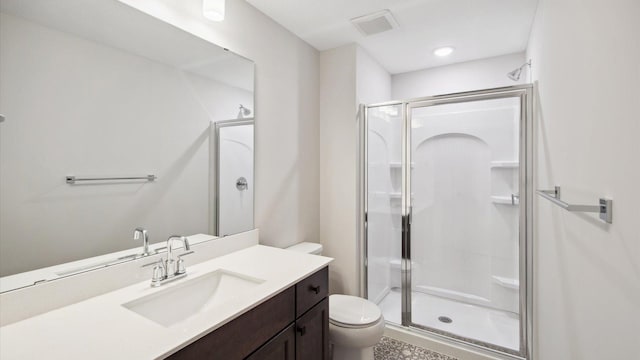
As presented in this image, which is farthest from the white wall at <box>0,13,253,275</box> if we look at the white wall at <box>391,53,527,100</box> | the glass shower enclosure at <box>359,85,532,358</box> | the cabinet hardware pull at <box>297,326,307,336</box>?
the white wall at <box>391,53,527,100</box>

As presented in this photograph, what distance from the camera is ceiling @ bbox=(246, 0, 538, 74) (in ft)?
6.12

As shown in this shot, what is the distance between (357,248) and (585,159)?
5.72 ft

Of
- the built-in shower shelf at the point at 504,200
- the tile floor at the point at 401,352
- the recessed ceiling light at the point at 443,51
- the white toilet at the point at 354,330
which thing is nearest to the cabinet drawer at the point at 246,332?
the white toilet at the point at 354,330

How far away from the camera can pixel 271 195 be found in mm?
2055

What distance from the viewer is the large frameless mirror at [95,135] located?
37.8 inches

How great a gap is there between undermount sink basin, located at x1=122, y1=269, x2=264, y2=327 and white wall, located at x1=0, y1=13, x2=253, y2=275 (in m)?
0.28

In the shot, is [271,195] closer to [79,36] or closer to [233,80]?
[233,80]

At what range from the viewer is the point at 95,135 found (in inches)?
44.9

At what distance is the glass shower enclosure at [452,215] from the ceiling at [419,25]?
20.4 inches

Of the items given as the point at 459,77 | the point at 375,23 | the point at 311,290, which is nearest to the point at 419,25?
the point at 375,23

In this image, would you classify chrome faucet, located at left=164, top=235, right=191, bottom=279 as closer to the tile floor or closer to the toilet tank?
the toilet tank

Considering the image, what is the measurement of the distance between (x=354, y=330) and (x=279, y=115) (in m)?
1.55

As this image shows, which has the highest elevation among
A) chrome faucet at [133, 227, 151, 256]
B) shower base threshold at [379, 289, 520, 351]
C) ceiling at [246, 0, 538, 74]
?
ceiling at [246, 0, 538, 74]

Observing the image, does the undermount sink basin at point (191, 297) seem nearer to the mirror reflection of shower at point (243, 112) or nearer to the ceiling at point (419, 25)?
the mirror reflection of shower at point (243, 112)
